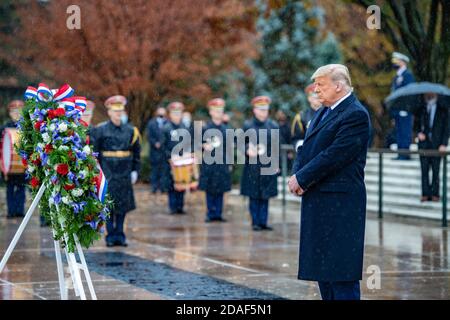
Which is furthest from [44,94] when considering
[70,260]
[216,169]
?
[216,169]

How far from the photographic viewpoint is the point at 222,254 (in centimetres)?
1375

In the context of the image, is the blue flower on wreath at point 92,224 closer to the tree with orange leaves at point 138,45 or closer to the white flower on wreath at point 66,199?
the white flower on wreath at point 66,199

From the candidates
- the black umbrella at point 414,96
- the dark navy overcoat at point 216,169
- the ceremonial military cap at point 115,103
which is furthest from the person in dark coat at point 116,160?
the black umbrella at point 414,96

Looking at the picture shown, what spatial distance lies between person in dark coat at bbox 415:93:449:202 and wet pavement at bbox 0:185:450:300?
813mm

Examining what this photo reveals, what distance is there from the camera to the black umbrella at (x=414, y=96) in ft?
63.7

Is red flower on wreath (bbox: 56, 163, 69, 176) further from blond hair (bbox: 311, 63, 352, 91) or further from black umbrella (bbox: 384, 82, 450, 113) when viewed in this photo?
black umbrella (bbox: 384, 82, 450, 113)

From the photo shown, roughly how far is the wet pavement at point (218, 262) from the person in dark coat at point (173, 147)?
107 centimetres

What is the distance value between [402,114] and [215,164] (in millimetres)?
4258

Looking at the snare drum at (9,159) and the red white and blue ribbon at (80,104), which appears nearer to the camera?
the red white and blue ribbon at (80,104)

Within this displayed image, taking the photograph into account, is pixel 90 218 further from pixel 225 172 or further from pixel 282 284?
pixel 225 172

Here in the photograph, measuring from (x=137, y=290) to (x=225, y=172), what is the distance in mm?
8604

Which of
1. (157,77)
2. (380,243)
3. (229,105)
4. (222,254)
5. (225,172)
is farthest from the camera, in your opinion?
(229,105)

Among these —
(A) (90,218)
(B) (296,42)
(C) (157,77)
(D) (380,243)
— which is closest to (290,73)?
(B) (296,42)

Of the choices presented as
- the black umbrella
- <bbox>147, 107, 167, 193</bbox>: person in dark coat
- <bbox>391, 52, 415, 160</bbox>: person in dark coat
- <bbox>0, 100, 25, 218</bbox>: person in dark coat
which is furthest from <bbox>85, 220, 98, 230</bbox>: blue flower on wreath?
<bbox>147, 107, 167, 193</bbox>: person in dark coat
